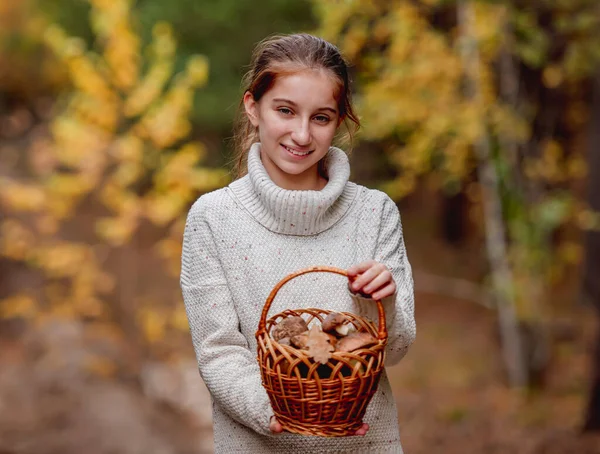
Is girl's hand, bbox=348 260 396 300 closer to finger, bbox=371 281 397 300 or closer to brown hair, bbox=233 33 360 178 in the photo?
finger, bbox=371 281 397 300

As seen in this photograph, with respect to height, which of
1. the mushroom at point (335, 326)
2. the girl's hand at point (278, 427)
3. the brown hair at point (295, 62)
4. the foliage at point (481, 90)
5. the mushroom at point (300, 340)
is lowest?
the girl's hand at point (278, 427)

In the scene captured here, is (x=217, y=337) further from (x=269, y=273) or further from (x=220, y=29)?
(x=220, y=29)

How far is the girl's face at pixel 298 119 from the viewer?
179 centimetres

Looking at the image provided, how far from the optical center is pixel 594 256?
22.2 ft

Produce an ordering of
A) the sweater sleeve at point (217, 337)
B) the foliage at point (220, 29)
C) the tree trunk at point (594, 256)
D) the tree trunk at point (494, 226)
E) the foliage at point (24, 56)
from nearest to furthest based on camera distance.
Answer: the sweater sleeve at point (217, 337)
the tree trunk at point (594, 256)
the tree trunk at point (494, 226)
the foliage at point (220, 29)
the foliage at point (24, 56)

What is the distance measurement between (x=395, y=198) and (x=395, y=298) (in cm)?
426

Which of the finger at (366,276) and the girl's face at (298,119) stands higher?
the girl's face at (298,119)

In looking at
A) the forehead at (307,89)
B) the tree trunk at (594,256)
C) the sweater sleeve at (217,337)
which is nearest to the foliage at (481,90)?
the tree trunk at (594,256)

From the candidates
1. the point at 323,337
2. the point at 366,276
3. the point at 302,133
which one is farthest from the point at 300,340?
the point at 302,133

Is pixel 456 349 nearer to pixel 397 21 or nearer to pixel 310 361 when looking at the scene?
pixel 397 21

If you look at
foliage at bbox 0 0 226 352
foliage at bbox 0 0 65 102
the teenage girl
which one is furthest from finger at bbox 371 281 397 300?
foliage at bbox 0 0 65 102

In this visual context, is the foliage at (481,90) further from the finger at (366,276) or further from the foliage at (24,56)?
the foliage at (24,56)

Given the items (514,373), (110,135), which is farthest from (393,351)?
(514,373)

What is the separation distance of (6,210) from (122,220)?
3126 millimetres
